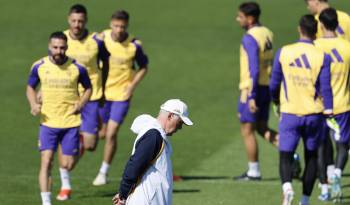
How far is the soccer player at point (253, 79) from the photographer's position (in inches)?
Answer: 679

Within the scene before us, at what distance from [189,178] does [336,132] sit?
3.08 meters

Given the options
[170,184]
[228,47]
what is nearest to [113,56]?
[170,184]

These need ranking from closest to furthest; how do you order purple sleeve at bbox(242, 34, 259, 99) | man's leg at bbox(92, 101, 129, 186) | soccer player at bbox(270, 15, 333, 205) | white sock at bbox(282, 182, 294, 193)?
white sock at bbox(282, 182, 294, 193) → soccer player at bbox(270, 15, 333, 205) → purple sleeve at bbox(242, 34, 259, 99) → man's leg at bbox(92, 101, 129, 186)

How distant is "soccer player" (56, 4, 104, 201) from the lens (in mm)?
16734

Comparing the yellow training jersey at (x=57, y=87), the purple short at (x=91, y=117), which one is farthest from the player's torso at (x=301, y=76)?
the purple short at (x=91, y=117)

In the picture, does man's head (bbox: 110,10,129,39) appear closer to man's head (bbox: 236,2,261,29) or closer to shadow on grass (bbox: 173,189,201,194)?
man's head (bbox: 236,2,261,29)

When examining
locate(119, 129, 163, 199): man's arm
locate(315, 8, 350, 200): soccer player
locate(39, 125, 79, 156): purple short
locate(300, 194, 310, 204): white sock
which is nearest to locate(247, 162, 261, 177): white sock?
locate(315, 8, 350, 200): soccer player

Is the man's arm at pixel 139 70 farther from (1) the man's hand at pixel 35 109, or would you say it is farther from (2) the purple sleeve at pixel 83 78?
(1) the man's hand at pixel 35 109

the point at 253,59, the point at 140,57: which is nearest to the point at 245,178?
the point at 253,59

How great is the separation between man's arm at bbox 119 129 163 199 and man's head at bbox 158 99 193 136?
238 mm

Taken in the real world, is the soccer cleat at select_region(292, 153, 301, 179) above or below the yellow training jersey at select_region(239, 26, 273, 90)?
below

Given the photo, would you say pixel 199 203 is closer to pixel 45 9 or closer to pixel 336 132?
pixel 336 132

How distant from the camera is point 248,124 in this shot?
58.0 feet

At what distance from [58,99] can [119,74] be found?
8.25 ft
